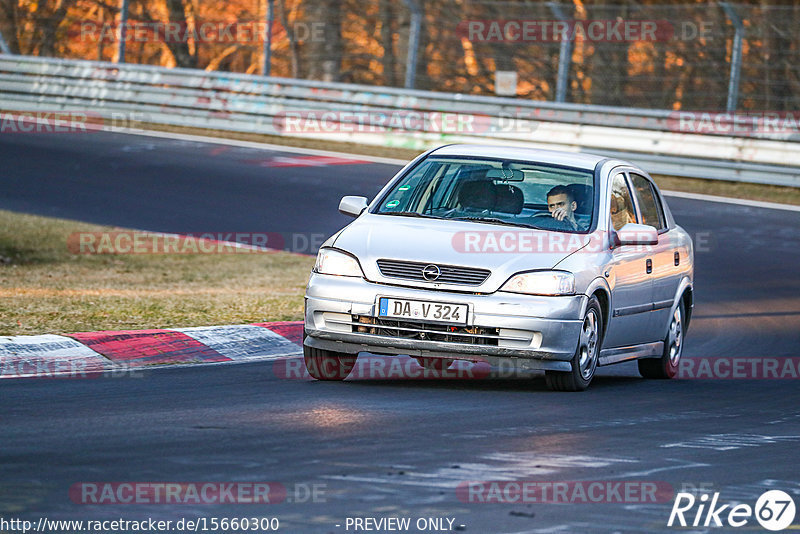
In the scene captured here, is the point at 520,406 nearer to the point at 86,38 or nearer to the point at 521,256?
the point at 521,256

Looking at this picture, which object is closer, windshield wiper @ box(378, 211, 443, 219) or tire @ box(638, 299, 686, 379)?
windshield wiper @ box(378, 211, 443, 219)

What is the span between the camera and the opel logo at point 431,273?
8.35 metres

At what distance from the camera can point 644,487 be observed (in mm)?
6055

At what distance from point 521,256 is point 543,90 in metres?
20.5

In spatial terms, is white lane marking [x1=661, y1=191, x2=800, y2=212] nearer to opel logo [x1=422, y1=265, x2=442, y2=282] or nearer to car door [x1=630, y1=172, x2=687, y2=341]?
car door [x1=630, y1=172, x2=687, y2=341]

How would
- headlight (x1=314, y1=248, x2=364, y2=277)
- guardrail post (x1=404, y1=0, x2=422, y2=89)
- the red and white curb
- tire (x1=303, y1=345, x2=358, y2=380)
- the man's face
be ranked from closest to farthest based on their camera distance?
1. headlight (x1=314, y1=248, x2=364, y2=277)
2. tire (x1=303, y1=345, x2=358, y2=380)
3. the red and white curb
4. the man's face
5. guardrail post (x1=404, y1=0, x2=422, y2=89)

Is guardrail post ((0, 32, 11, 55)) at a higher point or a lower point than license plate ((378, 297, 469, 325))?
higher

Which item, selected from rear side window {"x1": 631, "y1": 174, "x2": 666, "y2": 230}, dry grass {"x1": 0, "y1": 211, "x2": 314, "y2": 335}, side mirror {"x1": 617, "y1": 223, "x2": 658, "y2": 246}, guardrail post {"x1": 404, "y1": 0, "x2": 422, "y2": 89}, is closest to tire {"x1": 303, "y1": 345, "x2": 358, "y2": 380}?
side mirror {"x1": 617, "y1": 223, "x2": 658, "y2": 246}

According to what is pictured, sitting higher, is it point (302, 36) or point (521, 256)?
point (302, 36)

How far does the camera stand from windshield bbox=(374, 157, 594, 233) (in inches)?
364

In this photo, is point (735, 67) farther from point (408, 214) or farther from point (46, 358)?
point (46, 358)

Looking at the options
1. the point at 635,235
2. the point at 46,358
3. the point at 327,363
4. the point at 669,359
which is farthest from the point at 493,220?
the point at 46,358

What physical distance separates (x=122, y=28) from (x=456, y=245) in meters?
18.9

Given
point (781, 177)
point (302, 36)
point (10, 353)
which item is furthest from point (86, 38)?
point (10, 353)
